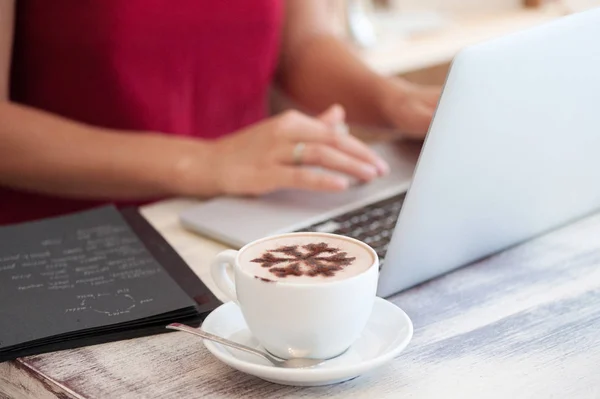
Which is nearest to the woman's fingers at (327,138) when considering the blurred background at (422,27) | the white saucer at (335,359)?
the white saucer at (335,359)

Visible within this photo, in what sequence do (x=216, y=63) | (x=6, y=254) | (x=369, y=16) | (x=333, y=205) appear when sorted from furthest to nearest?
(x=369, y=16) → (x=216, y=63) → (x=333, y=205) → (x=6, y=254)

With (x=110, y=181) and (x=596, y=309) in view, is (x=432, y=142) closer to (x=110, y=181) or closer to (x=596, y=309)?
(x=596, y=309)

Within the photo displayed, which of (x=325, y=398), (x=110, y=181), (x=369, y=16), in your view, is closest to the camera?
(x=325, y=398)

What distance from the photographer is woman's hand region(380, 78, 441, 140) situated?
1.25 metres

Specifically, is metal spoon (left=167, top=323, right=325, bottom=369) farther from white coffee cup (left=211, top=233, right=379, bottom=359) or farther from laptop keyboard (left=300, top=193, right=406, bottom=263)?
laptop keyboard (left=300, top=193, right=406, bottom=263)

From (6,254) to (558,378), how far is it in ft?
1.75

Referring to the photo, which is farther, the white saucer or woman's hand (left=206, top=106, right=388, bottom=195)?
woman's hand (left=206, top=106, right=388, bottom=195)

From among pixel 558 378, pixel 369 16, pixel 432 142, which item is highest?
Answer: pixel 432 142

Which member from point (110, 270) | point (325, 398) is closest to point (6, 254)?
point (110, 270)

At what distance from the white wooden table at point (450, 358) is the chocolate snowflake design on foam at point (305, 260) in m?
0.09

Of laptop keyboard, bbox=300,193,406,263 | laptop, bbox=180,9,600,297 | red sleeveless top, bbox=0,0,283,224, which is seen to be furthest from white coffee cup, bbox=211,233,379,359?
red sleeveless top, bbox=0,0,283,224

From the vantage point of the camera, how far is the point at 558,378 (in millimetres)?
649

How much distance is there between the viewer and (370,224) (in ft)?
3.13

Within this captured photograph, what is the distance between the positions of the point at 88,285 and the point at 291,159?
0.39 meters
